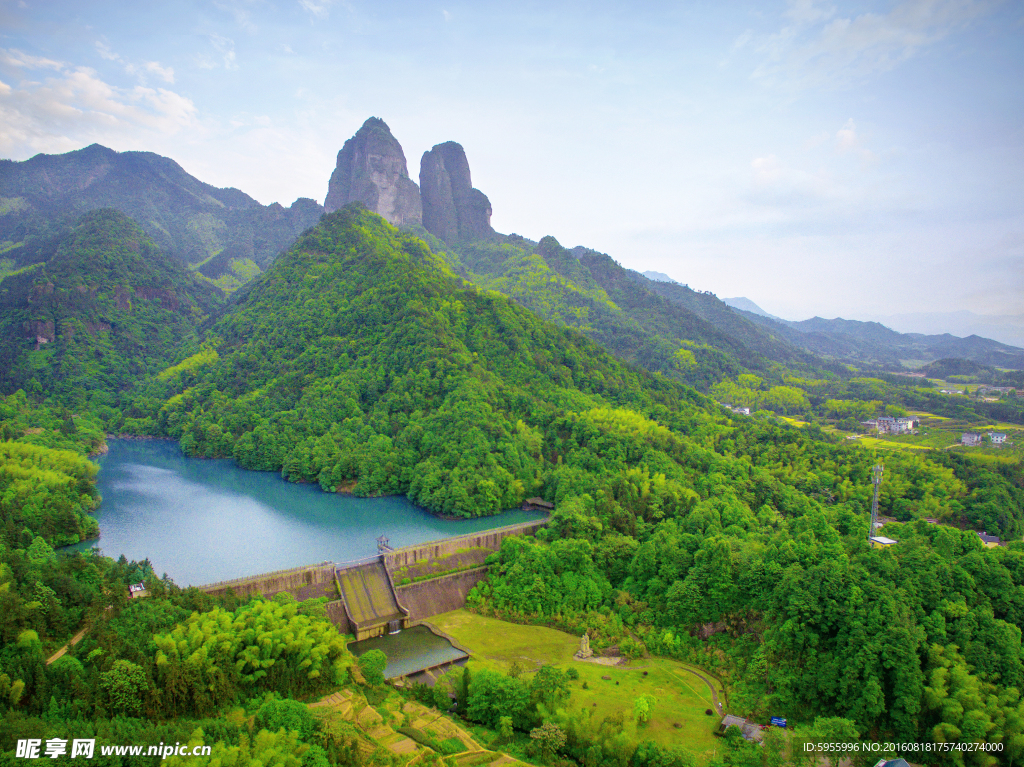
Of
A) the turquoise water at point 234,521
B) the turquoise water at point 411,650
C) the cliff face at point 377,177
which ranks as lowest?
the turquoise water at point 411,650

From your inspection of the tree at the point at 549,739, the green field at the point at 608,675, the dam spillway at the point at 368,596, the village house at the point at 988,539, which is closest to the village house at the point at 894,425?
the village house at the point at 988,539

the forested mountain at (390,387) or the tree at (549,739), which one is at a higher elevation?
the forested mountain at (390,387)

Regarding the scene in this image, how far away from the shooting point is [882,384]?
9606 centimetres

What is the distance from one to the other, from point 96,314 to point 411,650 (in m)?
76.6

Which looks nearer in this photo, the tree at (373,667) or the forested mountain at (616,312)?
the tree at (373,667)

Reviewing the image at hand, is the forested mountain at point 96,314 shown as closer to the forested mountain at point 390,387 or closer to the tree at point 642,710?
the forested mountain at point 390,387

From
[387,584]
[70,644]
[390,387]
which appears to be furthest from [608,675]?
[390,387]

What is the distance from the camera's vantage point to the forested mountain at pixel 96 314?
237 ft

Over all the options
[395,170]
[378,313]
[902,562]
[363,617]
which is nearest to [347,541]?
[363,617]

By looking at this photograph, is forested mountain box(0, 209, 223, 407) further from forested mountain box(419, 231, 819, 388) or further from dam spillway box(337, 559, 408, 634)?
dam spillway box(337, 559, 408, 634)

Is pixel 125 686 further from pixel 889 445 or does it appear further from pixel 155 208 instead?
pixel 155 208

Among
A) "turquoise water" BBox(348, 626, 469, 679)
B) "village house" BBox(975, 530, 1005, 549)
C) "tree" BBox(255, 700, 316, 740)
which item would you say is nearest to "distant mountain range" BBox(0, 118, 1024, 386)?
"village house" BBox(975, 530, 1005, 549)

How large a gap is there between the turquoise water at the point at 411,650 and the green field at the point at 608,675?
0.80 meters

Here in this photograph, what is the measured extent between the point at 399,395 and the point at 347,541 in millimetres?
19524
